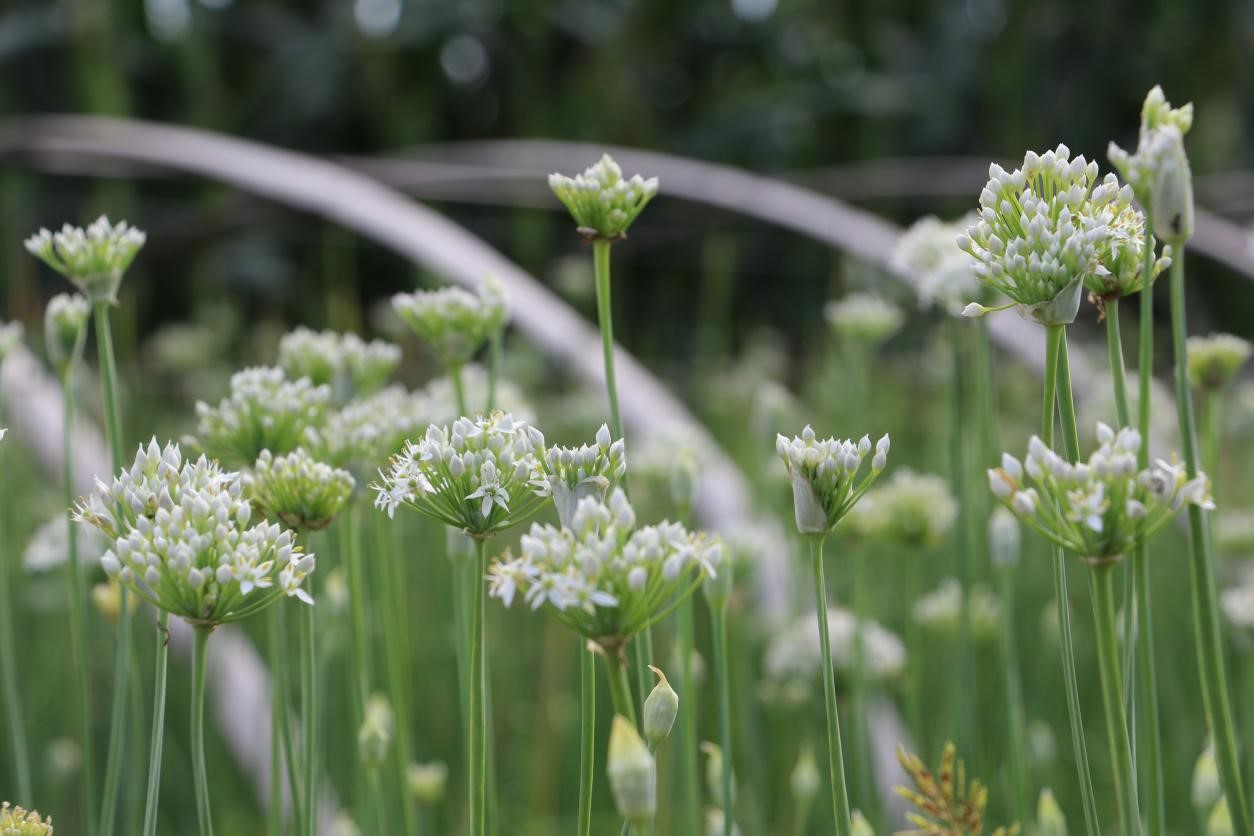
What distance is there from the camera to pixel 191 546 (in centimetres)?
56

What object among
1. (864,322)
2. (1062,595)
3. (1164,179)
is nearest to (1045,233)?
(1164,179)

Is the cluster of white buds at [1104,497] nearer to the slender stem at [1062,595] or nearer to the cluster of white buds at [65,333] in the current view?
the slender stem at [1062,595]

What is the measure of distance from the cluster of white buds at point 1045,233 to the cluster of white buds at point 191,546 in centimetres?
41

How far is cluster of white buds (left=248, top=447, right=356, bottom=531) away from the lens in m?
0.70

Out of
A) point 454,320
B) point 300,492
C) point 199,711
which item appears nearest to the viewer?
point 199,711

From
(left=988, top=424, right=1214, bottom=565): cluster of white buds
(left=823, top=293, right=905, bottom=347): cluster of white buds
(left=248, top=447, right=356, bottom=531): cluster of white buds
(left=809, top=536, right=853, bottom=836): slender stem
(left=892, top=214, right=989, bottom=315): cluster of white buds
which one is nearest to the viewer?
(left=988, top=424, right=1214, bottom=565): cluster of white buds

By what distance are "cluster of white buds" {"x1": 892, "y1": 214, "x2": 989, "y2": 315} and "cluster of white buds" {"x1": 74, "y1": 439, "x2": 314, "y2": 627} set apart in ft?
2.43

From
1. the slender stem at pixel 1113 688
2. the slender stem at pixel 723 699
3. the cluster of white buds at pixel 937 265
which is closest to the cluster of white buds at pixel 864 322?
the cluster of white buds at pixel 937 265

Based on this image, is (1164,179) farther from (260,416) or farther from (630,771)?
(260,416)

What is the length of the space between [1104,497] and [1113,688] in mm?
85

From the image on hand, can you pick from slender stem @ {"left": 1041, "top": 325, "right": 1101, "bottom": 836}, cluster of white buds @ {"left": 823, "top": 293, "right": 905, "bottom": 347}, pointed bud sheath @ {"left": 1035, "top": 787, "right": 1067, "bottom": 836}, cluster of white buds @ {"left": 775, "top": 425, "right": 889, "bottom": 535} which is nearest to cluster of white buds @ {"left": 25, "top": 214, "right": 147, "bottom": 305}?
cluster of white buds @ {"left": 775, "top": 425, "right": 889, "bottom": 535}

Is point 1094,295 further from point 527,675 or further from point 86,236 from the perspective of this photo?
point 527,675

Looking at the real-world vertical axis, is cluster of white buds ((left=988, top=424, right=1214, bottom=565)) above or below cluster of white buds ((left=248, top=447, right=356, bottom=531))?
below

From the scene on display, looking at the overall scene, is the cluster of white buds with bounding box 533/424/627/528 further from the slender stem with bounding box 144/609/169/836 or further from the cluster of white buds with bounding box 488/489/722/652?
the slender stem with bounding box 144/609/169/836
